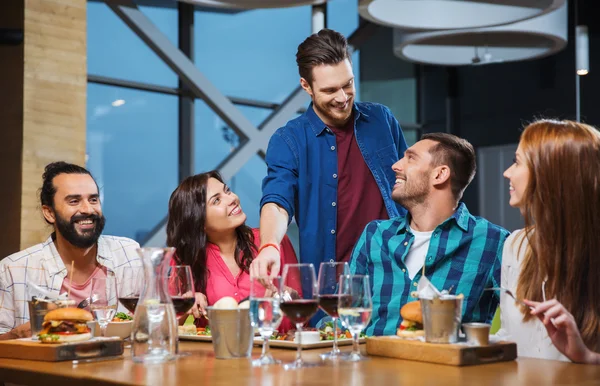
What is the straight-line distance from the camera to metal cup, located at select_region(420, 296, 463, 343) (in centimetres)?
201

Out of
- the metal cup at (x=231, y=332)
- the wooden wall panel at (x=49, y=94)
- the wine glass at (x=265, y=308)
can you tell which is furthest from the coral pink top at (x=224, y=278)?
the wooden wall panel at (x=49, y=94)

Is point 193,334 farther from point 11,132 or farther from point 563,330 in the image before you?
point 11,132

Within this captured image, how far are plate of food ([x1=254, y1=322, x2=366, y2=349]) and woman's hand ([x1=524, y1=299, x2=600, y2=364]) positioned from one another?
61 centimetres

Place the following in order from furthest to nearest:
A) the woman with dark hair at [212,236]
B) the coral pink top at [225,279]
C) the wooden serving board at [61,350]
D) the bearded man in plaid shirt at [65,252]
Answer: the woman with dark hair at [212,236]
the coral pink top at [225,279]
the bearded man in plaid shirt at [65,252]
the wooden serving board at [61,350]

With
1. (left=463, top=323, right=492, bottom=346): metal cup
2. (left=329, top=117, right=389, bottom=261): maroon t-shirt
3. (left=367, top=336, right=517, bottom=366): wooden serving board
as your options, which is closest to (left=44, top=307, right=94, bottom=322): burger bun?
(left=367, top=336, right=517, bottom=366): wooden serving board

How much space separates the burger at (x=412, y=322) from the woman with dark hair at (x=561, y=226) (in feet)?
0.83

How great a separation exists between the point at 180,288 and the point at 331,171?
1.50 m

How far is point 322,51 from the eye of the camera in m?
3.40

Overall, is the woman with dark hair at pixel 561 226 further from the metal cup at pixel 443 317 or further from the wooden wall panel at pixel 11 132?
the wooden wall panel at pixel 11 132

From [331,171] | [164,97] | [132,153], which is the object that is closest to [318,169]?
[331,171]

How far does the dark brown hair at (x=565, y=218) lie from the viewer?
2.19 m

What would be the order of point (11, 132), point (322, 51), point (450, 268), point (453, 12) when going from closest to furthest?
1. point (450, 268)
2. point (322, 51)
3. point (11, 132)
4. point (453, 12)

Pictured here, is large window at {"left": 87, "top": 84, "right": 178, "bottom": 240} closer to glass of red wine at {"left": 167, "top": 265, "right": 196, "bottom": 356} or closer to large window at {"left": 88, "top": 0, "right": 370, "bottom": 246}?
large window at {"left": 88, "top": 0, "right": 370, "bottom": 246}

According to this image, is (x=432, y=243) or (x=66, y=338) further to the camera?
(x=432, y=243)
